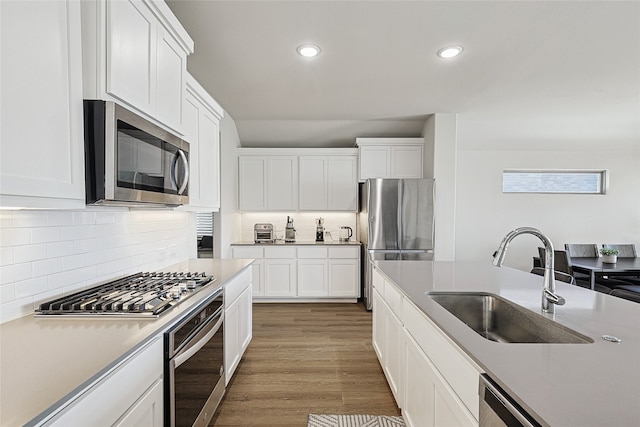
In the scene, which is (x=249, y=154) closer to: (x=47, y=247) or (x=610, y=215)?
(x=47, y=247)

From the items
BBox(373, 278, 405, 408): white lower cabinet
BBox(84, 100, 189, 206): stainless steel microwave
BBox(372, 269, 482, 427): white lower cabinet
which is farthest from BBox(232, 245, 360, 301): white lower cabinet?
BBox(84, 100, 189, 206): stainless steel microwave

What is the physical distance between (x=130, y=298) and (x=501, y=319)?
1.90 meters

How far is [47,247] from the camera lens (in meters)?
1.50

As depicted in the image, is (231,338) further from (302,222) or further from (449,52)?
(302,222)

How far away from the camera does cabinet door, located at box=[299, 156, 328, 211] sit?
16.1 ft

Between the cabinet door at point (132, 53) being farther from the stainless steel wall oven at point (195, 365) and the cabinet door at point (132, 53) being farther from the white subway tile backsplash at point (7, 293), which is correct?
the stainless steel wall oven at point (195, 365)

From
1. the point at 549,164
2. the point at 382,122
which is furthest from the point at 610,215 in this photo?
the point at 382,122

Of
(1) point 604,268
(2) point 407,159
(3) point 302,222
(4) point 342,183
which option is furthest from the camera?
(3) point 302,222

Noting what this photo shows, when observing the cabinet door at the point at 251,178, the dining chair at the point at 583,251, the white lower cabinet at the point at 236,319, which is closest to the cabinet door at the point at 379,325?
the white lower cabinet at the point at 236,319

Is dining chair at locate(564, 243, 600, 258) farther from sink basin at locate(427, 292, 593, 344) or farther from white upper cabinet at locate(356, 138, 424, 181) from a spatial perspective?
sink basin at locate(427, 292, 593, 344)

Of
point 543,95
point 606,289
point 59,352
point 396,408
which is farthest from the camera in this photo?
point 606,289

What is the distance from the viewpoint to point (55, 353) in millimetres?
1026

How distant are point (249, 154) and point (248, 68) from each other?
2.04 meters

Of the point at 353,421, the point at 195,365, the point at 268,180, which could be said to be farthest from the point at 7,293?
the point at 268,180
